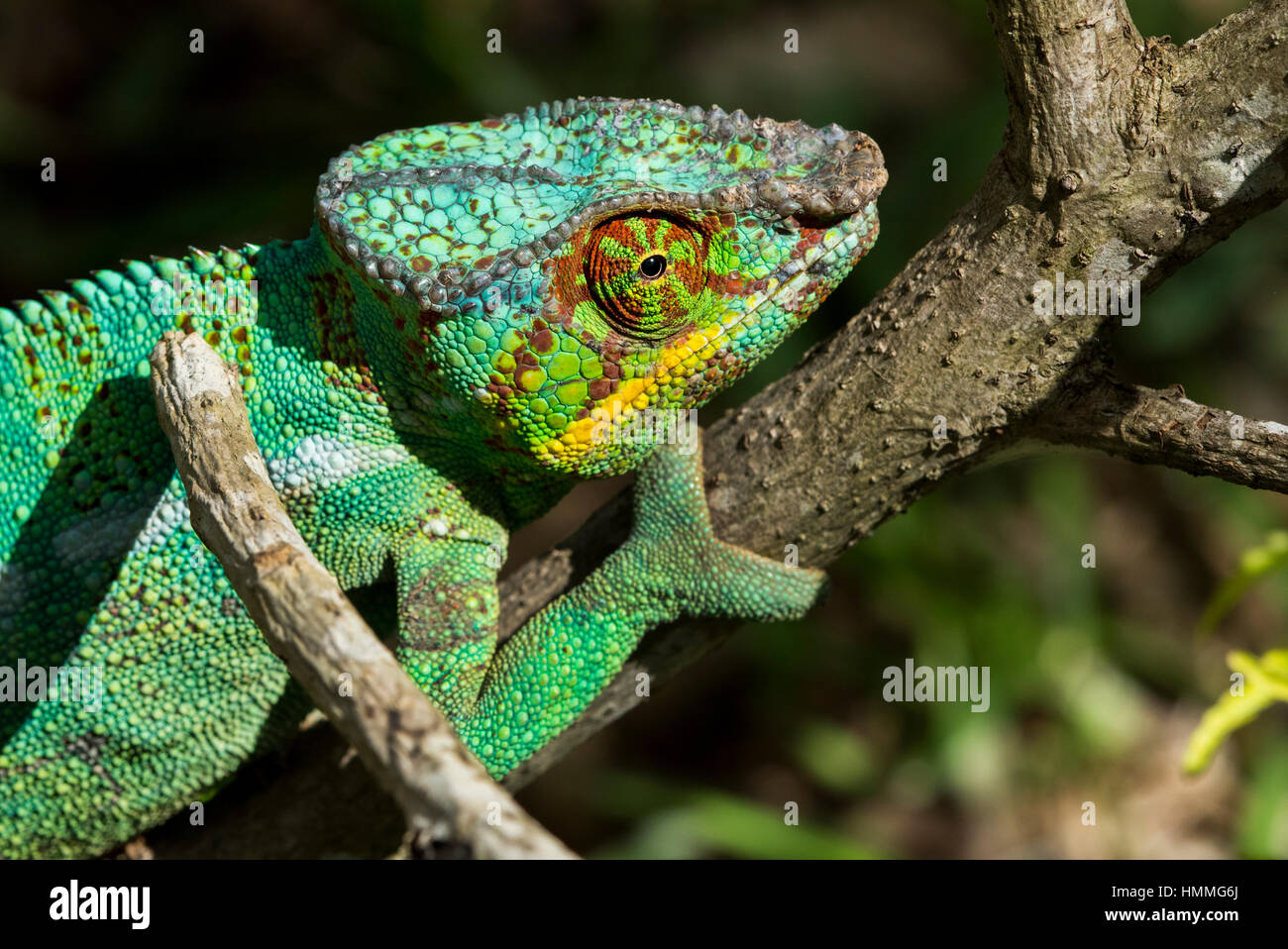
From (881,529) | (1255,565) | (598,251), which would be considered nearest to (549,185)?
(598,251)

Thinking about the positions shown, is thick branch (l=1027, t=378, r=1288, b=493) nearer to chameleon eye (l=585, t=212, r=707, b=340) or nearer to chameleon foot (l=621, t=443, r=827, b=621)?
chameleon foot (l=621, t=443, r=827, b=621)

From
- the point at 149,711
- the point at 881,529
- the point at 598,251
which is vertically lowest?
the point at 881,529

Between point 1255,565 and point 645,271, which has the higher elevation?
point 645,271

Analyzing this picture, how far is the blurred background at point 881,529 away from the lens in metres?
5.32

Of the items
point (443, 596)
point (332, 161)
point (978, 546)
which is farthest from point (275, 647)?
point (978, 546)

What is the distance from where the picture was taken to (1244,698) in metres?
2.46

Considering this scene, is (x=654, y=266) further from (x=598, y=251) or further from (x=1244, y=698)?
(x=1244, y=698)

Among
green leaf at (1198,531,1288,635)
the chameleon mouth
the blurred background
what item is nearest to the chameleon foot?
the chameleon mouth

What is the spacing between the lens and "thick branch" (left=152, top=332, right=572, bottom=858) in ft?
4.91

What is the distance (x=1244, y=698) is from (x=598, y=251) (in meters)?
1.63

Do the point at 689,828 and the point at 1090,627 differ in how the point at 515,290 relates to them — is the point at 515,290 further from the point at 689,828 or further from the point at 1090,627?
the point at 1090,627

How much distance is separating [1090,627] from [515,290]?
3989mm

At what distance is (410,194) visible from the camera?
7.67 ft

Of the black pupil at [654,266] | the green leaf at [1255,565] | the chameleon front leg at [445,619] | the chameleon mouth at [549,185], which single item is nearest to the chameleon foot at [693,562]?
the chameleon front leg at [445,619]
